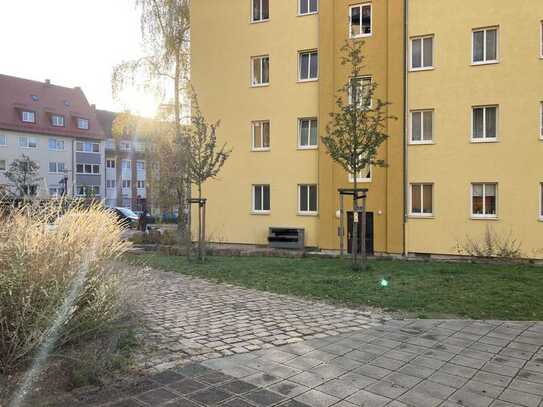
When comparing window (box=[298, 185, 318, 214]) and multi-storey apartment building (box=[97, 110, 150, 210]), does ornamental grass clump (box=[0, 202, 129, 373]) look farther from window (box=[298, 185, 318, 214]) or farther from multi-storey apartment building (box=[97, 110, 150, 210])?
multi-storey apartment building (box=[97, 110, 150, 210])

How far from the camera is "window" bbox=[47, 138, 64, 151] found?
202 ft

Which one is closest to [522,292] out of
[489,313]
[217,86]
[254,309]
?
[489,313]

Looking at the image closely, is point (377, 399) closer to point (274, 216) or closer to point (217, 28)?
point (274, 216)

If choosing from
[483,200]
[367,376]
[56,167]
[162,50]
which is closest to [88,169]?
[56,167]

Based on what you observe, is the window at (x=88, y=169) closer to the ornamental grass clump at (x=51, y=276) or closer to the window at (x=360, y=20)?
the window at (x=360, y=20)

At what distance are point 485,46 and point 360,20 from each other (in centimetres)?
554

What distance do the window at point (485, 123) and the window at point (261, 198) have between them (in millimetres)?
9807

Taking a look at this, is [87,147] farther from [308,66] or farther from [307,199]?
[307,199]

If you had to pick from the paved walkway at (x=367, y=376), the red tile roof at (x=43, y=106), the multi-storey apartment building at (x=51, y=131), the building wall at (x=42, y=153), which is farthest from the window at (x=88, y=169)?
the paved walkway at (x=367, y=376)

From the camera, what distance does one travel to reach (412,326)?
22.8 ft

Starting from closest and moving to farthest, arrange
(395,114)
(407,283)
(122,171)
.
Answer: (407,283) < (395,114) < (122,171)

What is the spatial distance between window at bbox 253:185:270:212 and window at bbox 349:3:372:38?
828 centimetres

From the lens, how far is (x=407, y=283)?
10586 mm

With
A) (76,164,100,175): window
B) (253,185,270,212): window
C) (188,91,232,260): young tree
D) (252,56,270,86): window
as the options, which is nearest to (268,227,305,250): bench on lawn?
(253,185,270,212): window
